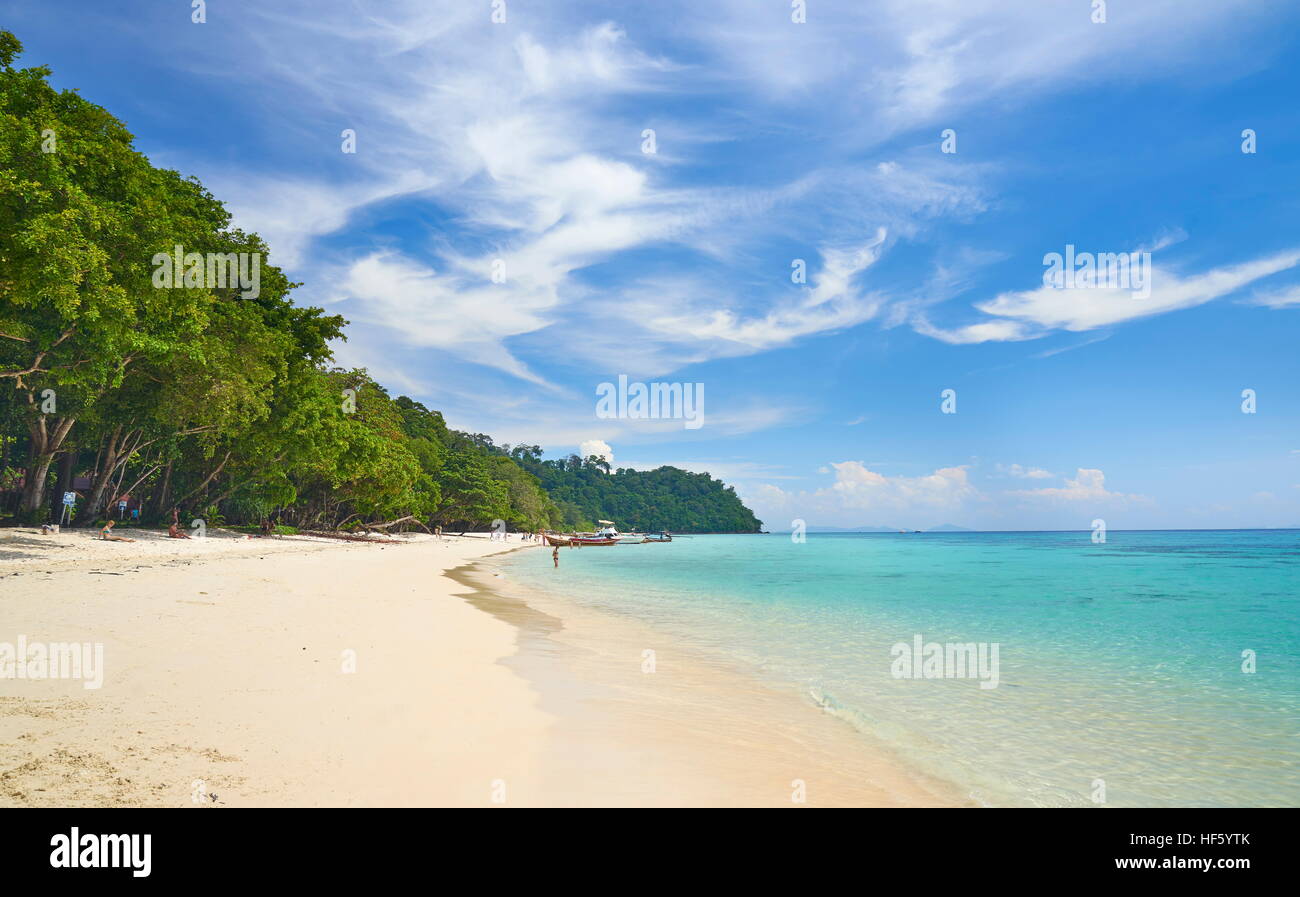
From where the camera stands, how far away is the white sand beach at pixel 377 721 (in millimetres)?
4816

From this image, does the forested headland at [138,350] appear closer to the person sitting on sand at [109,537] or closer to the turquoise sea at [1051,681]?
the person sitting on sand at [109,537]

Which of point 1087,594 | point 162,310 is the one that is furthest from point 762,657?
point 1087,594

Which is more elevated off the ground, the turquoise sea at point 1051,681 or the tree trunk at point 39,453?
the tree trunk at point 39,453

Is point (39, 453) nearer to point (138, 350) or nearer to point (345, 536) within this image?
point (138, 350)

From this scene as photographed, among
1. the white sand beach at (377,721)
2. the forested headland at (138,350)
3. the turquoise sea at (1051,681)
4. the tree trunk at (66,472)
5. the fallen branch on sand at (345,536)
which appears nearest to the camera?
the white sand beach at (377,721)
